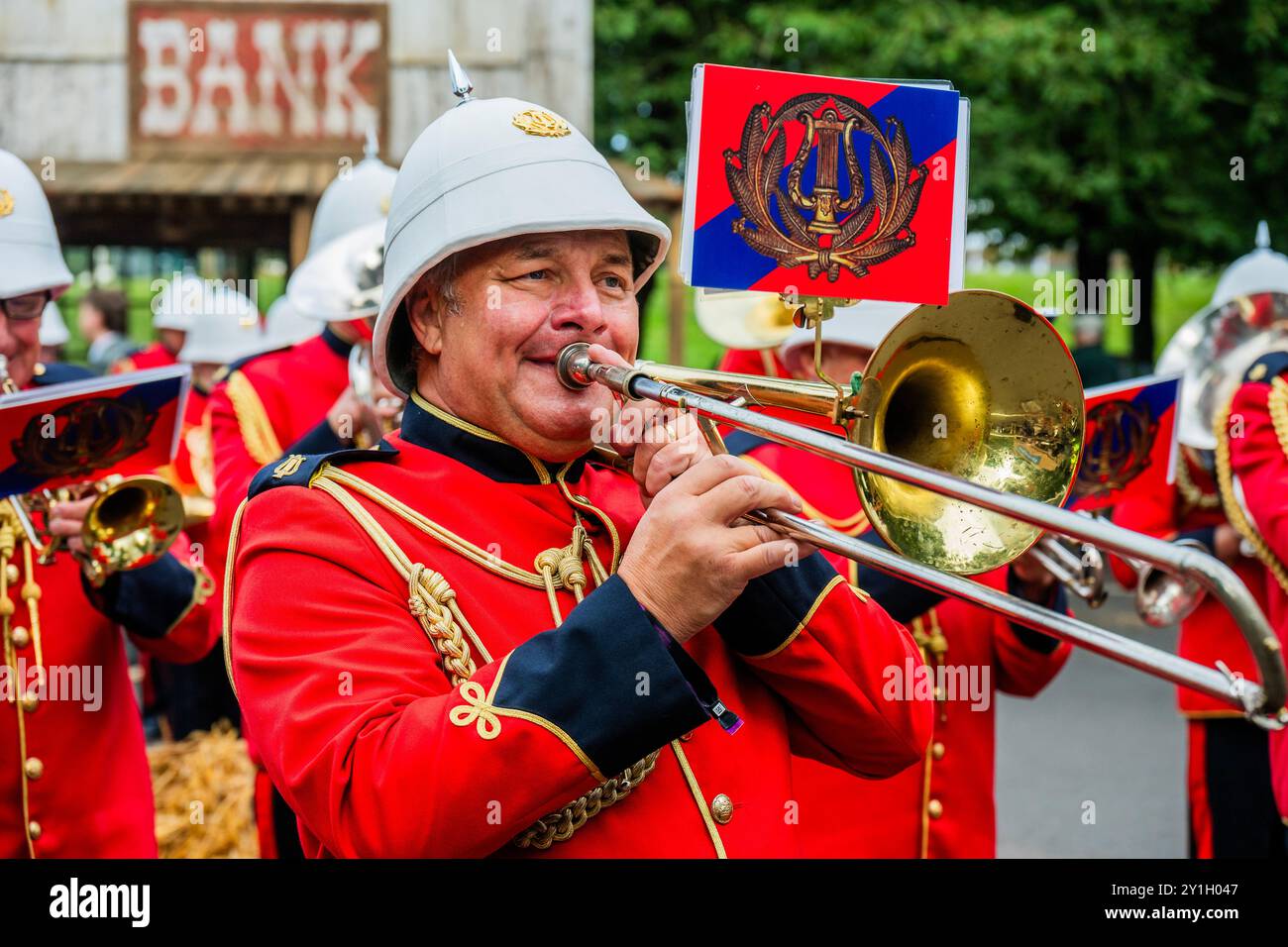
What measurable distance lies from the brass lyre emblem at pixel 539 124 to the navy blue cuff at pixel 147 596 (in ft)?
5.86

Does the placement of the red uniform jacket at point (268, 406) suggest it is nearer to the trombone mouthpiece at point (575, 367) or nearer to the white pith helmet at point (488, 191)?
the white pith helmet at point (488, 191)

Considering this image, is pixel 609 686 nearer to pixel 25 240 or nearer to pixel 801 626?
pixel 801 626

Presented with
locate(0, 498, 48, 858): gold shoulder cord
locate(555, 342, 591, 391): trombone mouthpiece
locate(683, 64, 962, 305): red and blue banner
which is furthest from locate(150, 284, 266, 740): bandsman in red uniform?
locate(683, 64, 962, 305): red and blue banner

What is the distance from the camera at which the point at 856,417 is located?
7.38 feet

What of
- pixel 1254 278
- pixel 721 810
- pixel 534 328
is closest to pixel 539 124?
pixel 534 328

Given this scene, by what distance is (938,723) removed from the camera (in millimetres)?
4000

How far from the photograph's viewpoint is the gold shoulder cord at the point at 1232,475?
4.12 m

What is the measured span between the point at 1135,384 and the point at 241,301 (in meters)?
6.01

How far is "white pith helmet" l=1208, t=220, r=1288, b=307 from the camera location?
5980 millimetres

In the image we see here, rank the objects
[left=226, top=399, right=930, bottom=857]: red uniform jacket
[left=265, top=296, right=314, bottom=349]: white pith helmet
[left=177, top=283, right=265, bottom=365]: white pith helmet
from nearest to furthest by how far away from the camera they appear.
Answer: [left=226, top=399, right=930, bottom=857]: red uniform jacket, [left=265, top=296, right=314, bottom=349]: white pith helmet, [left=177, top=283, right=265, bottom=365]: white pith helmet

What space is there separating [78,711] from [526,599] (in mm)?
1760

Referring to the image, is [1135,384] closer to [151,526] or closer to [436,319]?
[436,319]

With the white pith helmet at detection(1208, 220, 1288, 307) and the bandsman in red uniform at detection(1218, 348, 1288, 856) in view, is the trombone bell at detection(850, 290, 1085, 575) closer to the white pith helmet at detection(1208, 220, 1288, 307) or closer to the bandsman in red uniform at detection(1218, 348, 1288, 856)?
the bandsman in red uniform at detection(1218, 348, 1288, 856)

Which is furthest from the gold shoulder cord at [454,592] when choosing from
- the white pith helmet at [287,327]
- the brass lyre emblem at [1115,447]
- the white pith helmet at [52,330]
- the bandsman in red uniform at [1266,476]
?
the white pith helmet at [52,330]
